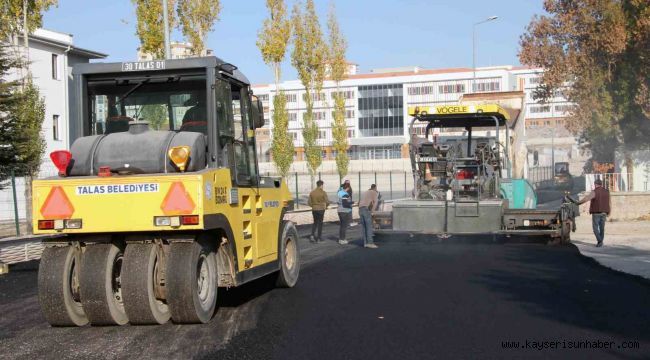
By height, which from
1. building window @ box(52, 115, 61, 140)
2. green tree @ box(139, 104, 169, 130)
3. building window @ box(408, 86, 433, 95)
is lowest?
green tree @ box(139, 104, 169, 130)

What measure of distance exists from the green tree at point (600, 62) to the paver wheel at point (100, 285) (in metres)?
26.7

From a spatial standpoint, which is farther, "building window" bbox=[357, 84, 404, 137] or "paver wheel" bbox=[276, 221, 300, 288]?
"building window" bbox=[357, 84, 404, 137]

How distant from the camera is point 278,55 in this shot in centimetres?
4747

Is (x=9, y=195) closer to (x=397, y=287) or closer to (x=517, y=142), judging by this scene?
(x=397, y=287)

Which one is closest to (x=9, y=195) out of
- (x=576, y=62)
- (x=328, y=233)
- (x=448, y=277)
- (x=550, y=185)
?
(x=328, y=233)

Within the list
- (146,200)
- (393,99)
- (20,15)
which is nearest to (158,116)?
(146,200)

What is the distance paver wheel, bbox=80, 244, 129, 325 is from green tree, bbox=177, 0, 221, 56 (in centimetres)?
2928

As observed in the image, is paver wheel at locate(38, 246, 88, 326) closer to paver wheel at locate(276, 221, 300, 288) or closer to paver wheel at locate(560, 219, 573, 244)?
paver wheel at locate(276, 221, 300, 288)

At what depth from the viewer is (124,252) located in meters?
9.54

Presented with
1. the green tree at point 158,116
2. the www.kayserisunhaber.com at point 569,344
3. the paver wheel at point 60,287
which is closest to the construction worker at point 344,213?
the green tree at point 158,116

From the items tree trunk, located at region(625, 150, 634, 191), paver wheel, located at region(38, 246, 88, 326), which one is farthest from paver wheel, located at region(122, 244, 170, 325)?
tree trunk, located at region(625, 150, 634, 191)

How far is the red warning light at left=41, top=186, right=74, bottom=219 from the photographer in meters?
9.28

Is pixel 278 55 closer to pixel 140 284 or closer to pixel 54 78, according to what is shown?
pixel 54 78

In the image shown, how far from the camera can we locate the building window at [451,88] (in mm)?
111062
